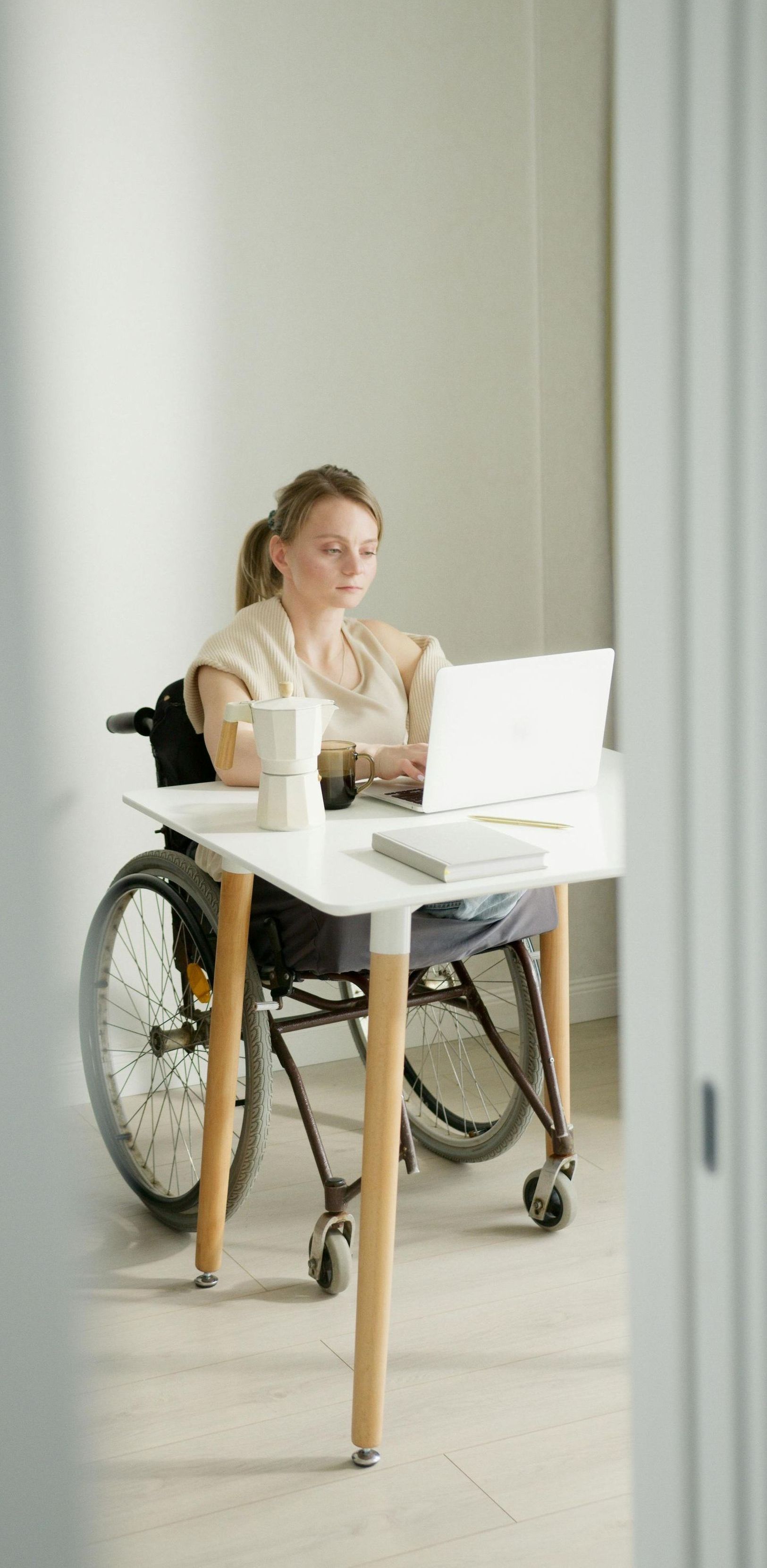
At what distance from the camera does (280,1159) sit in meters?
2.68

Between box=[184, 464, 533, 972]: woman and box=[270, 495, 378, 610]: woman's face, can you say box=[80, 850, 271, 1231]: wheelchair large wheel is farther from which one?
box=[270, 495, 378, 610]: woman's face

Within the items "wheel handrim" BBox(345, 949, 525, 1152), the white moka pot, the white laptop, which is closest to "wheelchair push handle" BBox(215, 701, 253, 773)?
the white moka pot

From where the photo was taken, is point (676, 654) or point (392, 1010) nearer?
point (676, 654)

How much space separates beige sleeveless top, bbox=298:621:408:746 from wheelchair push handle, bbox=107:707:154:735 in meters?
0.27

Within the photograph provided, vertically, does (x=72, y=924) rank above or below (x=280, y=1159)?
above

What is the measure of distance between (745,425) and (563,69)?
8.79 feet

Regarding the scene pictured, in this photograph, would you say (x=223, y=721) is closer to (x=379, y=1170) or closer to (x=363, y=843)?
(x=363, y=843)

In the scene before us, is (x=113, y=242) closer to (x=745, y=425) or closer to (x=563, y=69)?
(x=563, y=69)

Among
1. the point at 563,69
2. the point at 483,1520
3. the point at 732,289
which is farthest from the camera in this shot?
the point at 563,69

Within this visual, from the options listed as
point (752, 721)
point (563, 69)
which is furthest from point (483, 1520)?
point (563, 69)

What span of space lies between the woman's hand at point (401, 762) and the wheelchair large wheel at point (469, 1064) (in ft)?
1.09

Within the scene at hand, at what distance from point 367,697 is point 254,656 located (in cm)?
22

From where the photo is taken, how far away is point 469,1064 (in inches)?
122

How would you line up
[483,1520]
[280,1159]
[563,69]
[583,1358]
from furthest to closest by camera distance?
[563,69] → [280,1159] → [583,1358] → [483,1520]
